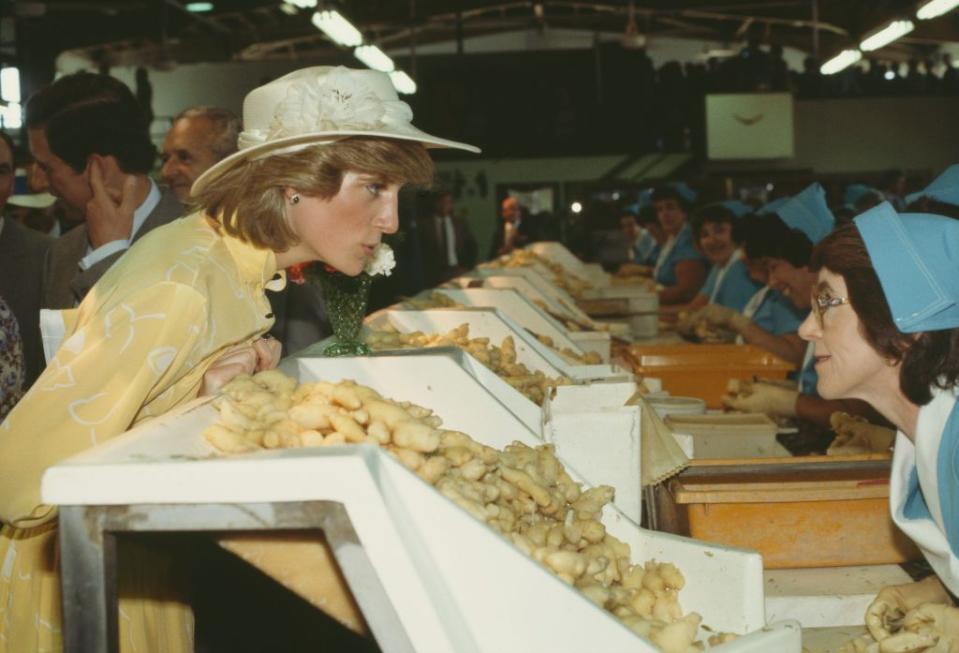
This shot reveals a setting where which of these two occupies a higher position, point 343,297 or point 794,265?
point 343,297

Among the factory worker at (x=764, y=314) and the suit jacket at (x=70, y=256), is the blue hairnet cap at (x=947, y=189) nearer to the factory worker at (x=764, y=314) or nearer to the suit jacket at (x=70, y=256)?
the factory worker at (x=764, y=314)

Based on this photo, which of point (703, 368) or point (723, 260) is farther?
point (723, 260)

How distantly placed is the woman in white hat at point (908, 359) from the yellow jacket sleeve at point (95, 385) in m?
1.18

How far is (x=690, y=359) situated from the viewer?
5.23 meters

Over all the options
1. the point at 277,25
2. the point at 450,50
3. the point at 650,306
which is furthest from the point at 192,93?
the point at 650,306

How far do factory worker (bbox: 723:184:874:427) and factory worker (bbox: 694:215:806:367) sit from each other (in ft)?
0.12

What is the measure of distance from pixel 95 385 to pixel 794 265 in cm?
395

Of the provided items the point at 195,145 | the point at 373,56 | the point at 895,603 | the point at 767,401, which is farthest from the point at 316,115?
the point at 373,56

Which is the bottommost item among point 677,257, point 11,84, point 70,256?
point 677,257

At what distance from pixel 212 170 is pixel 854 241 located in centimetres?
119

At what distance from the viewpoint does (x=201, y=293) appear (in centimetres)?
178

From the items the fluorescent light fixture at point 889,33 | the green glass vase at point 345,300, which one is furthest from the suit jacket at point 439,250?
the green glass vase at point 345,300

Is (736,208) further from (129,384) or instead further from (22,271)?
(129,384)

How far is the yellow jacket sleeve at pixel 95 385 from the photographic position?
1.57m
